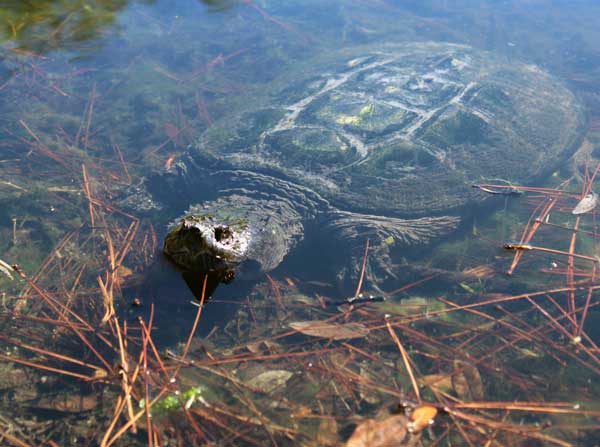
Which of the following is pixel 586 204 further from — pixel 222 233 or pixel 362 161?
pixel 222 233

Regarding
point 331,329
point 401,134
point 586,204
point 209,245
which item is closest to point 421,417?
point 331,329

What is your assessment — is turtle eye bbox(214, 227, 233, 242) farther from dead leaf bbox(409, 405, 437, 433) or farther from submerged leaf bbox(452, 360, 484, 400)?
submerged leaf bbox(452, 360, 484, 400)

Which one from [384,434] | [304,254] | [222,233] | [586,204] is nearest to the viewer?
[384,434]

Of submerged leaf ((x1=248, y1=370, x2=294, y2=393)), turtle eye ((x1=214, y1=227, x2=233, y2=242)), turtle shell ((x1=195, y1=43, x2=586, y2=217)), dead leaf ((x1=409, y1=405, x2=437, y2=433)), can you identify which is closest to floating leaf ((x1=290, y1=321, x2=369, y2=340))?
submerged leaf ((x1=248, y1=370, x2=294, y2=393))

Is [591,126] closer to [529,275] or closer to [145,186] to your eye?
[529,275]

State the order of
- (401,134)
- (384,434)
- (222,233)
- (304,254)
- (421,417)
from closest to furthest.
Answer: (384,434), (421,417), (222,233), (304,254), (401,134)
